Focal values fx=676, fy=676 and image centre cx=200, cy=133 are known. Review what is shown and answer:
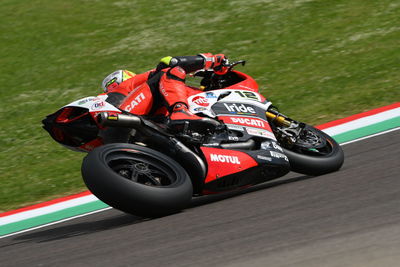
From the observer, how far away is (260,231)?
14.5ft

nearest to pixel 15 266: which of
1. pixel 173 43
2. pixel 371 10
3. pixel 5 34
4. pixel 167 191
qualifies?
pixel 167 191

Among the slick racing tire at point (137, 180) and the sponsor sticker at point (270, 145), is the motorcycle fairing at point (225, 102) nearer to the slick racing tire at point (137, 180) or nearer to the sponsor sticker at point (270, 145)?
the sponsor sticker at point (270, 145)

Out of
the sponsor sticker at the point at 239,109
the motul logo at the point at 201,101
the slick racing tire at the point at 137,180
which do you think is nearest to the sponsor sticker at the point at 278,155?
the sponsor sticker at the point at 239,109

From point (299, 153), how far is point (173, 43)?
8632 mm

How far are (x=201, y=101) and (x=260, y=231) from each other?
1908 millimetres

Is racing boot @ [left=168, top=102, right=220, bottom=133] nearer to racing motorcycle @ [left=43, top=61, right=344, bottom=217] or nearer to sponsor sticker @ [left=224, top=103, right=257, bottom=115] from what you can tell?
racing motorcycle @ [left=43, top=61, right=344, bottom=217]

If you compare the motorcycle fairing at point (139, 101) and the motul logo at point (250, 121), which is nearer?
the motorcycle fairing at point (139, 101)

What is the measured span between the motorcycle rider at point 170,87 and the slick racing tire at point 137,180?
46 centimetres

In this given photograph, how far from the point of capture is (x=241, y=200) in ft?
18.5

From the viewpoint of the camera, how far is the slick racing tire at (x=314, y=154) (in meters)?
6.18

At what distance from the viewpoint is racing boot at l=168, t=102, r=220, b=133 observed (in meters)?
5.63

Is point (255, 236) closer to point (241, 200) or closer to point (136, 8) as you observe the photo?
point (241, 200)

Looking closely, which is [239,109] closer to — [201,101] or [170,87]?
[201,101]

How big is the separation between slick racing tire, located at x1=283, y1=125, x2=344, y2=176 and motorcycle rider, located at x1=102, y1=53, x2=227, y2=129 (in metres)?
0.91
